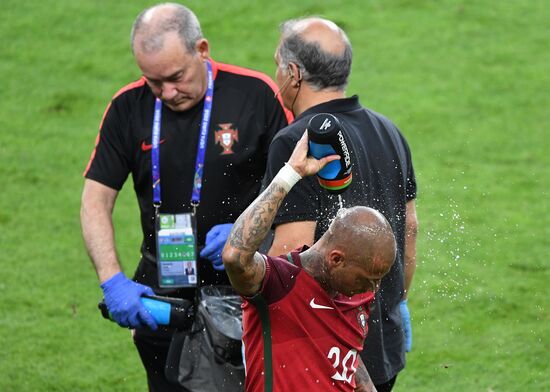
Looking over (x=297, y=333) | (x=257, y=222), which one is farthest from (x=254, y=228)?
(x=297, y=333)

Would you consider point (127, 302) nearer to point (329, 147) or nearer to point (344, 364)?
point (344, 364)

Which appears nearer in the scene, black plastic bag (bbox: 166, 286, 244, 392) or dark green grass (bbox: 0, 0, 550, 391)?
black plastic bag (bbox: 166, 286, 244, 392)

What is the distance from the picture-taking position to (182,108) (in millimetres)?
4945

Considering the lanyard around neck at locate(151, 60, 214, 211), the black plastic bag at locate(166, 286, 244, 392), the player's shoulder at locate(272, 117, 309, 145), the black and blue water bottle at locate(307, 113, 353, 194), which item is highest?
the black and blue water bottle at locate(307, 113, 353, 194)

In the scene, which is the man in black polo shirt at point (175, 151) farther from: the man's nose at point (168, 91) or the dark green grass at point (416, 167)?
the dark green grass at point (416, 167)

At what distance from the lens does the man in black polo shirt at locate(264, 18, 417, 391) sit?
13.5ft

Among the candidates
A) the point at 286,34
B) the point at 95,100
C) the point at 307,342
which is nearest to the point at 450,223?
the point at 95,100

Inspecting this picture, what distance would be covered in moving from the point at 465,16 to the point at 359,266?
8.51 metres

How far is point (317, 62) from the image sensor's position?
14.0 ft

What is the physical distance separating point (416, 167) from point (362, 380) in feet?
17.2

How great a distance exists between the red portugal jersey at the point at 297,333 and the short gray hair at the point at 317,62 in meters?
0.88

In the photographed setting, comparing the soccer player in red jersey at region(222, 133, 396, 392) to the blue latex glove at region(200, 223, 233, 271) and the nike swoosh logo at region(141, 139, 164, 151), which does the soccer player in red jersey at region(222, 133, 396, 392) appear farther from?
the nike swoosh logo at region(141, 139, 164, 151)

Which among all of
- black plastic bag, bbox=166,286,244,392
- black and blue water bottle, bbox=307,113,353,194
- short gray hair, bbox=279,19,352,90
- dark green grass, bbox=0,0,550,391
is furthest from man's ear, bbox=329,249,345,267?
dark green grass, bbox=0,0,550,391

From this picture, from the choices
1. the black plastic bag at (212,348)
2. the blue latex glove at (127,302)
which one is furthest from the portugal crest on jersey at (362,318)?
the blue latex glove at (127,302)
